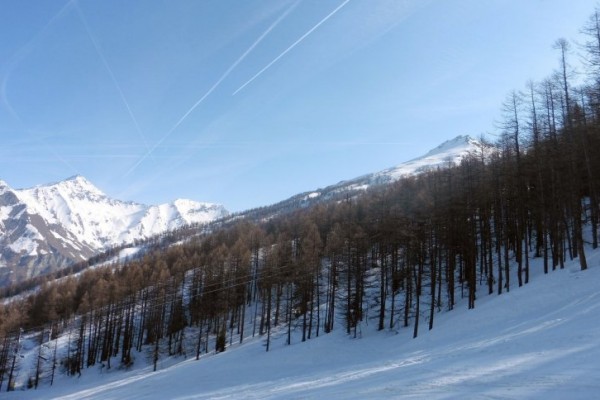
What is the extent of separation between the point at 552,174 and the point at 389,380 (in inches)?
1054

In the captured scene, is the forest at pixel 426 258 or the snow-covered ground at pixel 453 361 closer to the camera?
the snow-covered ground at pixel 453 361

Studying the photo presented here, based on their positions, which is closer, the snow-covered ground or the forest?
the snow-covered ground

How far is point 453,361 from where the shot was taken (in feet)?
50.1

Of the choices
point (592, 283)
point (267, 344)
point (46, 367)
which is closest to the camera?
point (592, 283)

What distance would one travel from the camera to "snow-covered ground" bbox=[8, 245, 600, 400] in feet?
34.5

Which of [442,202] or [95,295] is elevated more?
[442,202]

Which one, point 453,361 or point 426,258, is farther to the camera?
point 426,258

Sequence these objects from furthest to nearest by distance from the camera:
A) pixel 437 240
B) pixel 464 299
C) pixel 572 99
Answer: pixel 464 299 → pixel 437 240 → pixel 572 99

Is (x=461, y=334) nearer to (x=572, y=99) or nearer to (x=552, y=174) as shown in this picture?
(x=552, y=174)

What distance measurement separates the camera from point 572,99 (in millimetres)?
28484

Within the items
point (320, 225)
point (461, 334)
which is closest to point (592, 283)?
point (461, 334)

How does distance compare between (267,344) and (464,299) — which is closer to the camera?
(464,299)

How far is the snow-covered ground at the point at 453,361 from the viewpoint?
34.5 feet

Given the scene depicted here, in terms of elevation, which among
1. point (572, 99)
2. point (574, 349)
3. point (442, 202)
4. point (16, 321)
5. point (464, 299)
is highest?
point (572, 99)
